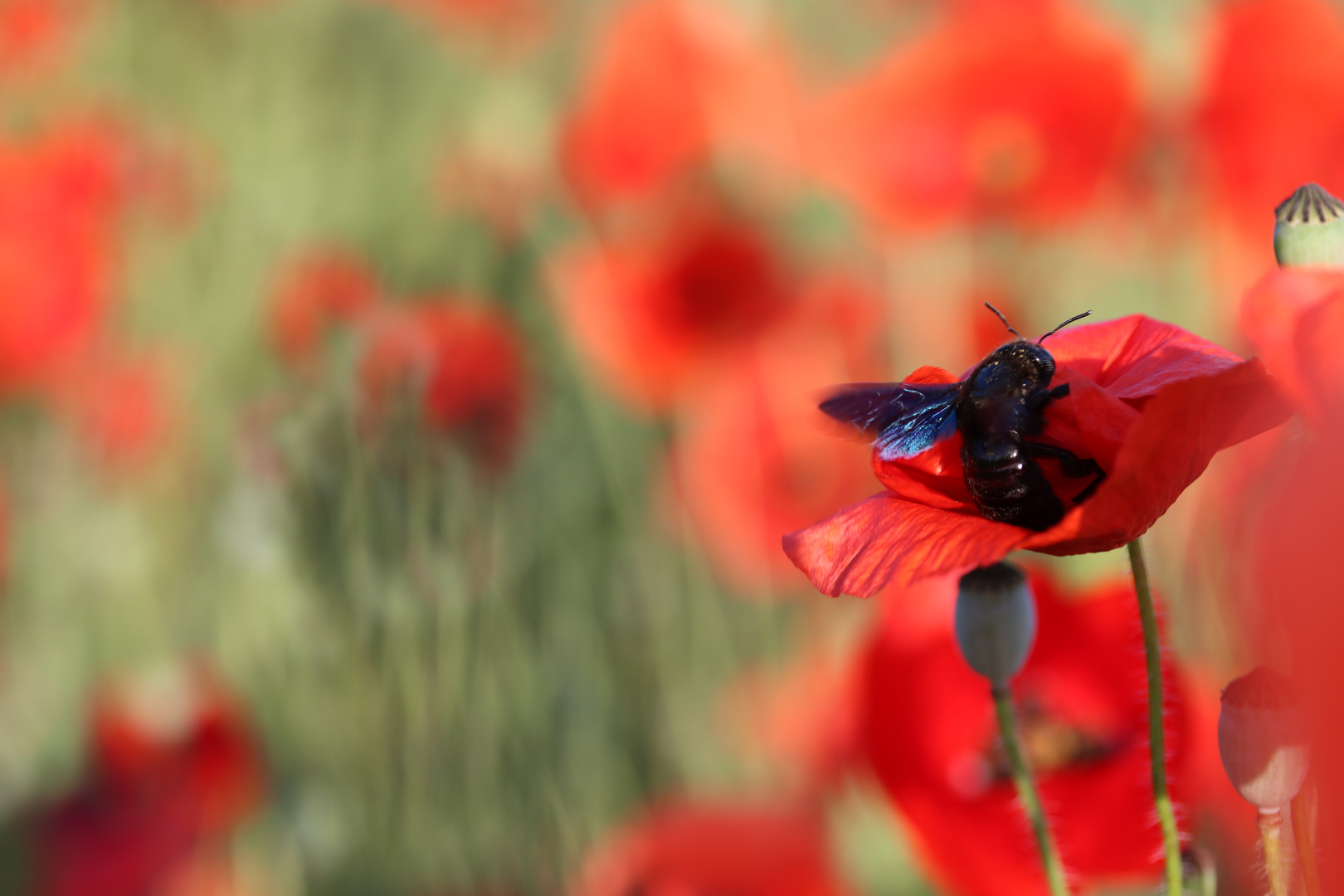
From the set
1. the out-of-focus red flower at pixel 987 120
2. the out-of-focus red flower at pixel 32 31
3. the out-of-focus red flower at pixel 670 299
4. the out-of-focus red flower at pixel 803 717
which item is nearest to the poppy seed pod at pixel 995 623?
the out-of-focus red flower at pixel 803 717

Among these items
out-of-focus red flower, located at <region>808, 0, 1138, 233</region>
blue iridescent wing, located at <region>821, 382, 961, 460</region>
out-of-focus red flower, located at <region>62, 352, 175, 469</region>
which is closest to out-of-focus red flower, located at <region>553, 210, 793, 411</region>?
out-of-focus red flower, located at <region>808, 0, 1138, 233</region>

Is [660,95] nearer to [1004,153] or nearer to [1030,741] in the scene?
[1004,153]

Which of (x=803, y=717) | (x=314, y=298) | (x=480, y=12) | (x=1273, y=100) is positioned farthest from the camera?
(x=480, y=12)

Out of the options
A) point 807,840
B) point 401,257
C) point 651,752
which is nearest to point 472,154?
point 401,257

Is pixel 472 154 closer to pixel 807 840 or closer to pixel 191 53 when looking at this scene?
pixel 807 840

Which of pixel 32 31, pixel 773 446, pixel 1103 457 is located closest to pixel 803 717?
pixel 773 446
